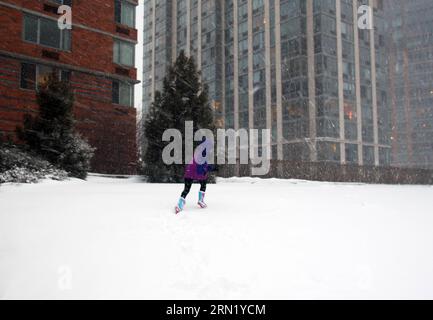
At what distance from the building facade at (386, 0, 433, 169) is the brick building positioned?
2541 inches

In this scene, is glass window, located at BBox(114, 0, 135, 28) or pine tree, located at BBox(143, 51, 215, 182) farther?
glass window, located at BBox(114, 0, 135, 28)

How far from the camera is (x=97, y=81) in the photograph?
74.3 ft

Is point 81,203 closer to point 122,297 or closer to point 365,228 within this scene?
point 122,297

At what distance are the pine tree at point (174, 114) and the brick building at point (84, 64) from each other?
3.68m

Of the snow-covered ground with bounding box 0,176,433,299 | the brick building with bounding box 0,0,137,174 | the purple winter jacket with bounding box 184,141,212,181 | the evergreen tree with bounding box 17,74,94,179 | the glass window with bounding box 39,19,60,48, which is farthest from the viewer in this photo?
the glass window with bounding box 39,19,60,48

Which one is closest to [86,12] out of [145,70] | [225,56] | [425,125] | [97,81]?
[97,81]

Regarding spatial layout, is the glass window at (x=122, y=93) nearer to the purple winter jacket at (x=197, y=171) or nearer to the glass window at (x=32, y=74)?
the glass window at (x=32, y=74)

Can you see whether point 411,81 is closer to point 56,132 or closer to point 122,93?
point 122,93

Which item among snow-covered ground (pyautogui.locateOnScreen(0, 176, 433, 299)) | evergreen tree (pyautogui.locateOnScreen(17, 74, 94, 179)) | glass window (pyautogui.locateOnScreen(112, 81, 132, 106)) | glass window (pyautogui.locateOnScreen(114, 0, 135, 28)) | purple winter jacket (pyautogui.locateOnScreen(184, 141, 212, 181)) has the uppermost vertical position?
glass window (pyautogui.locateOnScreen(114, 0, 135, 28))

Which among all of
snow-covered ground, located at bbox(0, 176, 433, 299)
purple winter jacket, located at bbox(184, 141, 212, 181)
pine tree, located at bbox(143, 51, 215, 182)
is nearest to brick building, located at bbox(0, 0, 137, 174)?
pine tree, located at bbox(143, 51, 215, 182)

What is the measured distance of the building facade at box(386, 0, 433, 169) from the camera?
69.6 metres

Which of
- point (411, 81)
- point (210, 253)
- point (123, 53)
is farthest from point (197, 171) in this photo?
point (411, 81)

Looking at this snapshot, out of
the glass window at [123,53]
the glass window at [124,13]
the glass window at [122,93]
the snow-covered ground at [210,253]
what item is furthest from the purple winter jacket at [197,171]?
the glass window at [124,13]

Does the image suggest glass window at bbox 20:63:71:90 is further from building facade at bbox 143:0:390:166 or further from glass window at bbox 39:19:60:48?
building facade at bbox 143:0:390:166
